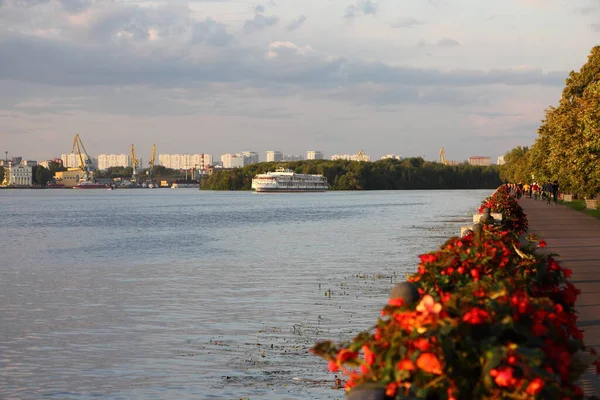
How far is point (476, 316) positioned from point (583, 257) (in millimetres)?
18642

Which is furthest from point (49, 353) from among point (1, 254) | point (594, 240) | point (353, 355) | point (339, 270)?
point (1, 254)

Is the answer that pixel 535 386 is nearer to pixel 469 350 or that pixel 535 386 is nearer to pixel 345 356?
pixel 469 350

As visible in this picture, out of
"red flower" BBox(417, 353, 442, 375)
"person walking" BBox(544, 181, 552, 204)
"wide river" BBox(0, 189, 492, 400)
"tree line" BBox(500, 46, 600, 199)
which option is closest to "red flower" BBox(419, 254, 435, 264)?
"wide river" BBox(0, 189, 492, 400)

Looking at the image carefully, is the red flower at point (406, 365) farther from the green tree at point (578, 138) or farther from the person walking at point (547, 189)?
the person walking at point (547, 189)

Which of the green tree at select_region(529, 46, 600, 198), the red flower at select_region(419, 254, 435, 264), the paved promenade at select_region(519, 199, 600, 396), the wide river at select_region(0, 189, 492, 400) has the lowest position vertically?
the wide river at select_region(0, 189, 492, 400)

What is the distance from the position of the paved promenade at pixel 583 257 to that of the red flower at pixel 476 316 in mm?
3956

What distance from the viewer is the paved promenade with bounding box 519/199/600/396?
1177cm

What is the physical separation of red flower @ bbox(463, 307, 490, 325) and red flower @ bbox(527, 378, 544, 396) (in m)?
0.58

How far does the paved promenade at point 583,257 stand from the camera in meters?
11.8

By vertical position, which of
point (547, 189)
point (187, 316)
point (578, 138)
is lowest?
point (187, 316)

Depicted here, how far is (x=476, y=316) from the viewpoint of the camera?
5.20 meters

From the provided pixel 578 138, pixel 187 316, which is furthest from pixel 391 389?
pixel 578 138

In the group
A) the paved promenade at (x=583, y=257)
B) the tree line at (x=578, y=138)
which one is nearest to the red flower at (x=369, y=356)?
the paved promenade at (x=583, y=257)

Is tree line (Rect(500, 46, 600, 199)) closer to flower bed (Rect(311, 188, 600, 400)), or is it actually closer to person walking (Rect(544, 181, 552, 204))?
person walking (Rect(544, 181, 552, 204))
